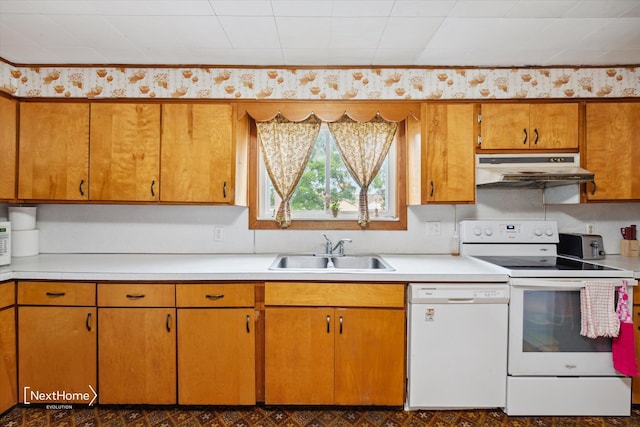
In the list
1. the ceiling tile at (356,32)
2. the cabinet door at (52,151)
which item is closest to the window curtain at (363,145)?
the ceiling tile at (356,32)

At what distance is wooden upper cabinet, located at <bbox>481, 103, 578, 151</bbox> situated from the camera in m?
2.46

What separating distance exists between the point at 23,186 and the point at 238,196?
1.47 m

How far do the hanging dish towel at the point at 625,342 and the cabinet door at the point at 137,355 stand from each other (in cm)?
260

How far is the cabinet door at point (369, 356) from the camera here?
2.12 m

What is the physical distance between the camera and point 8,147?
2408 mm

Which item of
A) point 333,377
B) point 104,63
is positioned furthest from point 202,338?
point 104,63

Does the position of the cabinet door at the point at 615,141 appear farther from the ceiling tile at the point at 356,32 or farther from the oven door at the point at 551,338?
the ceiling tile at the point at 356,32

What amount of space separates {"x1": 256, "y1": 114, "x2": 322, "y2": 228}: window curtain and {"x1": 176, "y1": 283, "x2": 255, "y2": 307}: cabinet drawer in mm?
759

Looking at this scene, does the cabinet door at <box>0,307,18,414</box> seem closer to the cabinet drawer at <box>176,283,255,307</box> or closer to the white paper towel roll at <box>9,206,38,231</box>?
the white paper towel roll at <box>9,206,38,231</box>

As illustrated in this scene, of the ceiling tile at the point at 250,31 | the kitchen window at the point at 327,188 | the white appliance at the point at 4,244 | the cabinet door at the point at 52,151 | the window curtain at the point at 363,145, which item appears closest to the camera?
the ceiling tile at the point at 250,31

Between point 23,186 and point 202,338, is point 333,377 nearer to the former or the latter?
point 202,338

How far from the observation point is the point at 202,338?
213 cm

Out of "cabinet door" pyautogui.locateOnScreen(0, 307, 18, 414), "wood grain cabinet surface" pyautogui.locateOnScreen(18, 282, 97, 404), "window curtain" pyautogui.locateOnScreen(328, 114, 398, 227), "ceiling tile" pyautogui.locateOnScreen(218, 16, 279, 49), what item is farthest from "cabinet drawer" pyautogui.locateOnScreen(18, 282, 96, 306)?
"window curtain" pyautogui.locateOnScreen(328, 114, 398, 227)

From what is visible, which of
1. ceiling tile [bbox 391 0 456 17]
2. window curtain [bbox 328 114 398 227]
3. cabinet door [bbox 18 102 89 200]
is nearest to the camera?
ceiling tile [bbox 391 0 456 17]
